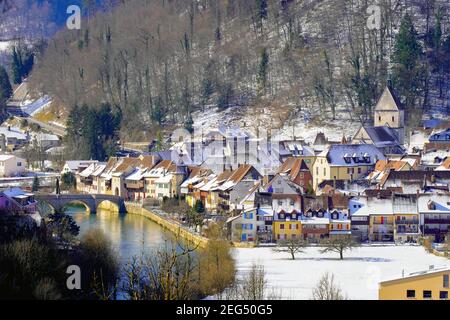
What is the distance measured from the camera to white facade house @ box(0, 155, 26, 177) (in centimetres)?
4201

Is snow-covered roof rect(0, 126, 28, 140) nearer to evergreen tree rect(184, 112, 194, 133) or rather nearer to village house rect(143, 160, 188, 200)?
evergreen tree rect(184, 112, 194, 133)

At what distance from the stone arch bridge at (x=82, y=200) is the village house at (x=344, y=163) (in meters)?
5.69

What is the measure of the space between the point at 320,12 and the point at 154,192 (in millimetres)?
19436

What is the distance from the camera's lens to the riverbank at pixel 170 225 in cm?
2527

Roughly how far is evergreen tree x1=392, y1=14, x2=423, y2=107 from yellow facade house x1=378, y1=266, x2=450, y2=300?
29629mm

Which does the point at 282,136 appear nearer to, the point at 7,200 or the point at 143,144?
the point at 143,144

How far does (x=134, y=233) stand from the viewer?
2789 cm

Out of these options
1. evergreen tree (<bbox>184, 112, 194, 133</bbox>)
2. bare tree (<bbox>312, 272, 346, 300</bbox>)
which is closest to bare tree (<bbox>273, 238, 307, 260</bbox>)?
bare tree (<bbox>312, 272, 346, 300</bbox>)

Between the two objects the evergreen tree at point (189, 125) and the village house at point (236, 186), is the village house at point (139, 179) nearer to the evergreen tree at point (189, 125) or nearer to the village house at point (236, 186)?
the village house at point (236, 186)

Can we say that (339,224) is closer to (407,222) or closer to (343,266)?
(407,222)

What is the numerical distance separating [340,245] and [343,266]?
1.83 m

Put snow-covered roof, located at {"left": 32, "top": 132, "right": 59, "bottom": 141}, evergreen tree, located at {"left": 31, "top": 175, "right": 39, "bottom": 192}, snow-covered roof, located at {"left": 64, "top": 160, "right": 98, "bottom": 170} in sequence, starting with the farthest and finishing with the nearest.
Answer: snow-covered roof, located at {"left": 32, "top": 132, "right": 59, "bottom": 141}
snow-covered roof, located at {"left": 64, "top": 160, "right": 98, "bottom": 170}
evergreen tree, located at {"left": 31, "top": 175, "right": 39, "bottom": 192}

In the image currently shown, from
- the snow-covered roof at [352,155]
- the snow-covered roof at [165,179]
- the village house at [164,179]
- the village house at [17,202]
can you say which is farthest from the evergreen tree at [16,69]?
the village house at [17,202]
